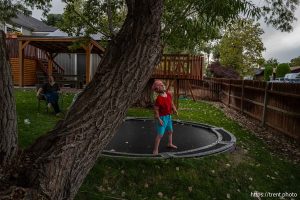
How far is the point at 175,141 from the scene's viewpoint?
25.9 feet

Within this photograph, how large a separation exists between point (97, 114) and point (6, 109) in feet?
2.78

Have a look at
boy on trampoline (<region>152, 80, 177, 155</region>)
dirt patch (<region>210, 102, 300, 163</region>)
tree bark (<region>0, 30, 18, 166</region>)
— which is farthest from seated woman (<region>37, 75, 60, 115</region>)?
tree bark (<region>0, 30, 18, 166</region>)

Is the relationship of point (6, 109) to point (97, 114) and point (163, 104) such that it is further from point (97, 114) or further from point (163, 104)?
point (163, 104)

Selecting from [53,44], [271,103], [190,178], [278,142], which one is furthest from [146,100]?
[190,178]

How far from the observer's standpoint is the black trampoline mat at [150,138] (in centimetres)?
714

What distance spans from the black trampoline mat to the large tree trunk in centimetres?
392

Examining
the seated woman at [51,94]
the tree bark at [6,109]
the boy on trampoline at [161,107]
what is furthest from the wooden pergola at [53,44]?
the tree bark at [6,109]

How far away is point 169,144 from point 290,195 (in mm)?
2431

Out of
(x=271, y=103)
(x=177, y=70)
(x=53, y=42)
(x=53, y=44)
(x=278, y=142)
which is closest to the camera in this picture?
(x=278, y=142)

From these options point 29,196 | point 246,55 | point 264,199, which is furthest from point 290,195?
point 246,55

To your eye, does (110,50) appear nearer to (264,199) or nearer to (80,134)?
(80,134)

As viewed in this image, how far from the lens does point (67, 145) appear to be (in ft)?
8.99

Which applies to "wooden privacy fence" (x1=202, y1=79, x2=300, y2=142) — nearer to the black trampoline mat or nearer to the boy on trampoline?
the black trampoline mat

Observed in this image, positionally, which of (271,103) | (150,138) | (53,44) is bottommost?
(150,138)
